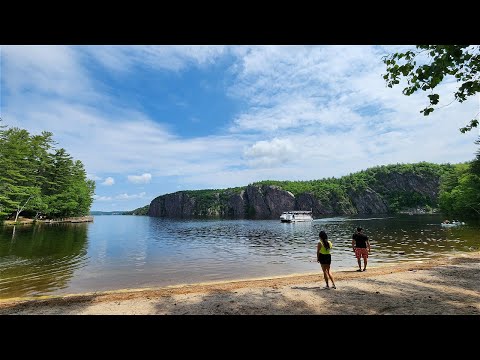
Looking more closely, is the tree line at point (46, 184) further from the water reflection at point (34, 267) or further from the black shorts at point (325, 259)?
the black shorts at point (325, 259)

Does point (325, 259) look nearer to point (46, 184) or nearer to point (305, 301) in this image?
point (305, 301)

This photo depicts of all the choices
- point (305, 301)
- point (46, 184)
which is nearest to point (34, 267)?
point (305, 301)

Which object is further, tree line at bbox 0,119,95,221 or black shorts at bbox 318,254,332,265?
tree line at bbox 0,119,95,221

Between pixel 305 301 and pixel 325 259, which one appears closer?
pixel 305 301

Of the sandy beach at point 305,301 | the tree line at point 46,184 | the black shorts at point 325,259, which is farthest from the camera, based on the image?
the tree line at point 46,184

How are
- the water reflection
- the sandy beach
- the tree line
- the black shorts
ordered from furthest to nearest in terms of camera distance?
the tree line
the water reflection
the black shorts
the sandy beach

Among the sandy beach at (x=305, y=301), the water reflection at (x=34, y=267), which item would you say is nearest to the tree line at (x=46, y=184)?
the water reflection at (x=34, y=267)

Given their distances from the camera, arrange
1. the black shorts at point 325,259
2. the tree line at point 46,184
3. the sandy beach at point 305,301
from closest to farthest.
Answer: the sandy beach at point 305,301 → the black shorts at point 325,259 → the tree line at point 46,184

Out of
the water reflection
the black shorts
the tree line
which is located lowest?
the water reflection

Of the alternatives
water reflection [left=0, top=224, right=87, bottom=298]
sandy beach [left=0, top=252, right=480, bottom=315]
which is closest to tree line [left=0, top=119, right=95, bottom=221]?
water reflection [left=0, top=224, right=87, bottom=298]

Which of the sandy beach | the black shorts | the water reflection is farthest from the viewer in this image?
the water reflection

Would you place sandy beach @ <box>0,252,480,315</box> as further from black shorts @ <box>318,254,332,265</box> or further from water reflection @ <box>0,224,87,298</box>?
water reflection @ <box>0,224,87,298</box>
